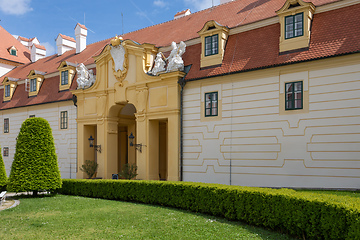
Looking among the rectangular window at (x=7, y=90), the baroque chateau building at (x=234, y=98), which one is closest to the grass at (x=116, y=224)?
the baroque chateau building at (x=234, y=98)

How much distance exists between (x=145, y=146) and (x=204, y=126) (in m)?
4.01

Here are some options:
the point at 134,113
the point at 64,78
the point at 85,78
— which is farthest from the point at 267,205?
the point at 64,78

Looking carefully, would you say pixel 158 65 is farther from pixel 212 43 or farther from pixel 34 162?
pixel 34 162

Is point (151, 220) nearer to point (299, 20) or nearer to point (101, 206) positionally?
point (101, 206)

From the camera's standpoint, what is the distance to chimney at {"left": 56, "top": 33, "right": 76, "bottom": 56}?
33094mm

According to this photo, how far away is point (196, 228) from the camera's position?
9359 millimetres

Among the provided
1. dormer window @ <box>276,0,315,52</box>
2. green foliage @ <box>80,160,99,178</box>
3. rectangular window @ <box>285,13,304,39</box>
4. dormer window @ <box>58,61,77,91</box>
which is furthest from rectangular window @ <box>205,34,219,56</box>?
dormer window @ <box>58,61,77,91</box>

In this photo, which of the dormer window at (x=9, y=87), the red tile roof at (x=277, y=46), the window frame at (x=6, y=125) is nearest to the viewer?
the red tile roof at (x=277, y=46)

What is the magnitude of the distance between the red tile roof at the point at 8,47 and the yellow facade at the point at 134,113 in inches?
740

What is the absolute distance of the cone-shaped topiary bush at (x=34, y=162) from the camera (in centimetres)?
1587

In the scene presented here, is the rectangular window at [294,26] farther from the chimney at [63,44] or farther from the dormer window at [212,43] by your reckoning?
the chimney at [63,44]

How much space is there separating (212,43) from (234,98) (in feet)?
10.5

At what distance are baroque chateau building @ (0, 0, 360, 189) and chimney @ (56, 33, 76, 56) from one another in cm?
901

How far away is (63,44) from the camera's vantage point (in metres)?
33.3
